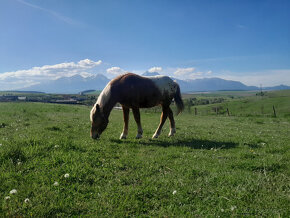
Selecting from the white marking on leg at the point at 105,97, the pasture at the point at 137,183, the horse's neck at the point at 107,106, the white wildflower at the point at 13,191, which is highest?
the white marking on leg at the point at 105,97

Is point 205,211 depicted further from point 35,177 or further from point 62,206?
point 35,177

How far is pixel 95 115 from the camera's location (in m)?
8.56

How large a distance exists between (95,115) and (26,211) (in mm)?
5507

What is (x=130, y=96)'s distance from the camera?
905 centimetres

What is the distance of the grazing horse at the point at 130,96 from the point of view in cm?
869

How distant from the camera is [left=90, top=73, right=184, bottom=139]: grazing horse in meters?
8.69

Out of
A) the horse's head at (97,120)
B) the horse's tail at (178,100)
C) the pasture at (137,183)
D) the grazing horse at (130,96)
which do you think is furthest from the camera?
the horse's tail at (178,100)

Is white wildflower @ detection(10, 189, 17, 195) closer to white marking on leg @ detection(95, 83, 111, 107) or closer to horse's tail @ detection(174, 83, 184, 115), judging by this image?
white marking on leg @ detection(95, 83, 111, 107)

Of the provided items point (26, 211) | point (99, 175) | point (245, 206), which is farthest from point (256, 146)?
point (26, 211)

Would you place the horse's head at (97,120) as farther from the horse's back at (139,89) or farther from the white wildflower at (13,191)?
the white wildflower at (13,191)

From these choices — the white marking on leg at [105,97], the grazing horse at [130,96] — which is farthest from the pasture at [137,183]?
the white marking on leg at [105,97]

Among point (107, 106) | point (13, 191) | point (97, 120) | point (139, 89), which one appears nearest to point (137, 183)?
point (13, 191)

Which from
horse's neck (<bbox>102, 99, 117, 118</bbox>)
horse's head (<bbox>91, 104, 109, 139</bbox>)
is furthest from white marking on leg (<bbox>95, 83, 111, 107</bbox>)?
horse's head (<bbox>91, 104, 109, 139</bbox>)

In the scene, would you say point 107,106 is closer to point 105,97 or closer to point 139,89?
point 105,97
